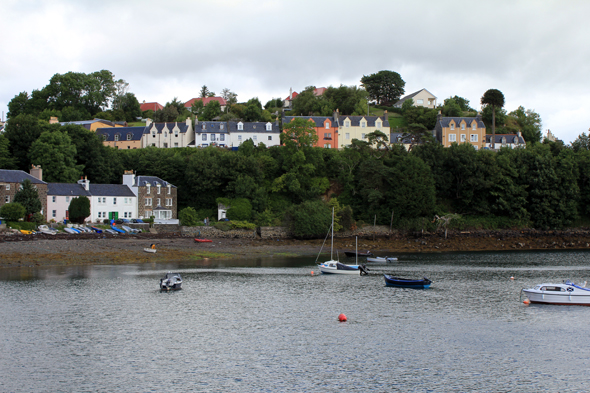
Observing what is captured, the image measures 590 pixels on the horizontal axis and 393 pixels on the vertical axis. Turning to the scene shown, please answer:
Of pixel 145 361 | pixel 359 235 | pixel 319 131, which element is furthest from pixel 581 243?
pixel 145 361

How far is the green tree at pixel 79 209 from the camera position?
70875mm

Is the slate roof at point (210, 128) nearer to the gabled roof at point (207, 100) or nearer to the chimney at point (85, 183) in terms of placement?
the chimney at point (85, 183)

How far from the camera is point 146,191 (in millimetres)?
80062

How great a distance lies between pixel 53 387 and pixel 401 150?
7149 cm

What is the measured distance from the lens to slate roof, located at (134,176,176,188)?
80000mm

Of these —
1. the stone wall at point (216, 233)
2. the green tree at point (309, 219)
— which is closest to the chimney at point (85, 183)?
the stone wall at point (216, 233)

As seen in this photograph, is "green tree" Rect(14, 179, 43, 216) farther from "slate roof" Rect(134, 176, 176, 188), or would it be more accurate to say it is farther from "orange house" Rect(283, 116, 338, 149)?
"orange house" Rect(283, 116, 338, 149)

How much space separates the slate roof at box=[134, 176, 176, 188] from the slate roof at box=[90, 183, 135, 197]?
2004 mm

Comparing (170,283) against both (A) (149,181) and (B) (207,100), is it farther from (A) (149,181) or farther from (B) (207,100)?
(B) (207,100)

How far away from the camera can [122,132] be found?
346 feet

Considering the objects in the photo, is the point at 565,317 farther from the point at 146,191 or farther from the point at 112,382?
the point at 146,191

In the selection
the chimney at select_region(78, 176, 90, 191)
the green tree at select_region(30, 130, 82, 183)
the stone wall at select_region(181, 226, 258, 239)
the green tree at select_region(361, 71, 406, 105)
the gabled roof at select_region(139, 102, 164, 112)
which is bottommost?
the stone wall at select_region(181, 226, 258, 239)

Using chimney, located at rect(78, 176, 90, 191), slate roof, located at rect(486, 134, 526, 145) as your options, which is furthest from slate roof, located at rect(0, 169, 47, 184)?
slate roof, located at rect(486, 134, 526, 145)

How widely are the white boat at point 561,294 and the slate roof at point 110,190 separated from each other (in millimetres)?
59135
